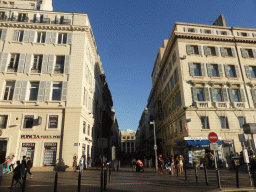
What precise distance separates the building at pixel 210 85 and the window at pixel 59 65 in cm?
1613

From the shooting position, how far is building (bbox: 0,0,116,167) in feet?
60.8

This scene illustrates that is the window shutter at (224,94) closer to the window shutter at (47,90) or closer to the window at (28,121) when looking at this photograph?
the window shutter at (47,90)

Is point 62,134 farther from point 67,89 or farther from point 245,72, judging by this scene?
point 245,72

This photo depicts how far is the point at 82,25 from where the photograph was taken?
77.0 feet


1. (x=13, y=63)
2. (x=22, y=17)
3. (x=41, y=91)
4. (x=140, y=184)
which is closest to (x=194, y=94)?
(x=140, y=184)

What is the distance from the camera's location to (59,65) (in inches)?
862

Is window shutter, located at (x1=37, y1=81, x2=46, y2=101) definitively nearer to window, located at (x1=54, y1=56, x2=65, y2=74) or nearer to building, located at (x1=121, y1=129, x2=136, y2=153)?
window, located at (x1=54, y1=56, x2=65, y2=74)

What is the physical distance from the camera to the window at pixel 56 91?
2058 cm

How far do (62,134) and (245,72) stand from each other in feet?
87.3

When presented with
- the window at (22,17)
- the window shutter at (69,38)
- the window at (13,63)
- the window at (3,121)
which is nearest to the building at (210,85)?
the window shutter at (69,38)

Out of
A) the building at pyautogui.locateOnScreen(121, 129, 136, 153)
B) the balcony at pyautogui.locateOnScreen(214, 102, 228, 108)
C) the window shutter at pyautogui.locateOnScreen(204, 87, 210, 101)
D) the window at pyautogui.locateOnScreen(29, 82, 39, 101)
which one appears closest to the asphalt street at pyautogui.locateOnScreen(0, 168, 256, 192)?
the window at pyautogui.locateOnScreen(29, 82, 39, 101)

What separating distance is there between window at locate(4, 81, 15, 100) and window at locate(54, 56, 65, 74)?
5401 millimetres

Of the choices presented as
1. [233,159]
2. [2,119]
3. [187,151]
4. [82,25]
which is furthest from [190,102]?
[2,119]

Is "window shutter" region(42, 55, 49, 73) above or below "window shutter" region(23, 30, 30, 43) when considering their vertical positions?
below
